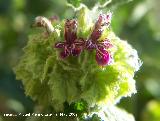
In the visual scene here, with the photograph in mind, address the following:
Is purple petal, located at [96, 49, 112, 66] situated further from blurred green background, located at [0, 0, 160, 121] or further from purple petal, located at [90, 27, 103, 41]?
blurred green background, located at [0, 0, 160, 121]

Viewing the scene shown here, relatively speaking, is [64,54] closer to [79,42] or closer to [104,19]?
[79,42]

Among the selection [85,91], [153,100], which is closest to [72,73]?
[85,91]

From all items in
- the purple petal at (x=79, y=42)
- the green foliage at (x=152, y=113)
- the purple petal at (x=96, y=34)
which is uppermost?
the green foliage at (x=152, y=113)

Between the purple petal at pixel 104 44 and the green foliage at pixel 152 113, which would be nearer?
the purple petal at pixel 104 44

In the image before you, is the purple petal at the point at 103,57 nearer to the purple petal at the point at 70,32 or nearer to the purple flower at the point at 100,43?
the purple flower at the point at 100,43

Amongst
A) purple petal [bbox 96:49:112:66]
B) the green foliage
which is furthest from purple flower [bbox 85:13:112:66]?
the green foliage

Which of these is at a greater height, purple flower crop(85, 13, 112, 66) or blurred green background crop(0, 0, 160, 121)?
blurred green background crop(0, 0, 160, 121)

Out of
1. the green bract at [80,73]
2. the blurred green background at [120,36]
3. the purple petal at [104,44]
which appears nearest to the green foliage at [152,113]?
the blurred green background at [120,36]
